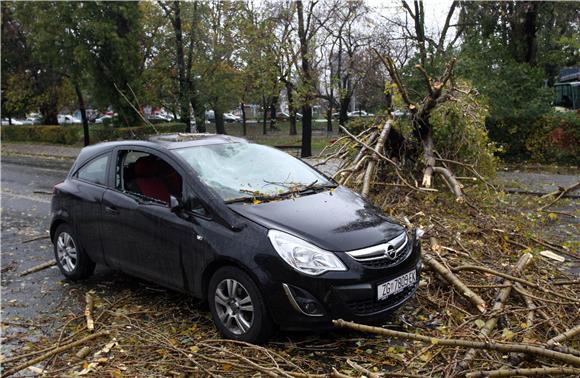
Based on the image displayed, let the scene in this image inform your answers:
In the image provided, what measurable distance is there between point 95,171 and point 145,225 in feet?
4.42

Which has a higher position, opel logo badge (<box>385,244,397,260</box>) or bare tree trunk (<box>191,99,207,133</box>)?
bare tree trunk (<box>191,99,207,133</box>)

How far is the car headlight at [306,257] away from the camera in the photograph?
398cm

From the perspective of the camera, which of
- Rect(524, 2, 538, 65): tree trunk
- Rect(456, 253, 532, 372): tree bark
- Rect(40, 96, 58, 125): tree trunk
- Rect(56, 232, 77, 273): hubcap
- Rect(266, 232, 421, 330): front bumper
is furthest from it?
Rect(40, 96, 58, 125): tree trunk

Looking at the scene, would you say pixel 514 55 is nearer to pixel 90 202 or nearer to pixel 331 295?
pixel 90 202

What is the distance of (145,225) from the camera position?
5062 millimetres

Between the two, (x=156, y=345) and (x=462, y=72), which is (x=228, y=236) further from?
(x=462, y=72)

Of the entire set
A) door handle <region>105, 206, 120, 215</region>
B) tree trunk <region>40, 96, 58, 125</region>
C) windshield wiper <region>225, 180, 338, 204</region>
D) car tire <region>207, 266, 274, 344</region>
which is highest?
tree trunk <region>40, 96, 58, 125</region>

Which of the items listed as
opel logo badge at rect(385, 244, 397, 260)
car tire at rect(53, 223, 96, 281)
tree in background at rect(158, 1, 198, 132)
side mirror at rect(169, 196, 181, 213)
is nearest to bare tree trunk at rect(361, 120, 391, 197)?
opel logo badge at rect(385, 244, 397, 260)

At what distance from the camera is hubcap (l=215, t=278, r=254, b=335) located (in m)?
4.21

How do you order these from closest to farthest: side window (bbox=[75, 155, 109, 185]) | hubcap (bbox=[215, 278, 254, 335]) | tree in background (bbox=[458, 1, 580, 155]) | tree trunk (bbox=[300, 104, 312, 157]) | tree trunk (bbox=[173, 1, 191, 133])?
1. hubcap (bbox=[215, 278, 254, 335])
2. side window (bbox=[75, 155, 109, 185])
3. tree in background (bbox=[458, 1, 580, 155])
4. tree trunk (bbox=[173, 1, 191, 133])
5. tree trunk (bbox=[300, 104, 312, 157])

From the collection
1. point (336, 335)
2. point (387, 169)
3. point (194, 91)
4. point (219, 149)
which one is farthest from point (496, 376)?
point (194, 91)

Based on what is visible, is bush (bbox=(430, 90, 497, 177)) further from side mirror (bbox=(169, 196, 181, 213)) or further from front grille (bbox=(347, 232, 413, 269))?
side mirror (bbox=(169, 196, 181, 213))

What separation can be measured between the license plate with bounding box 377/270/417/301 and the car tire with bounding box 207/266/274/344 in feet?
2.92

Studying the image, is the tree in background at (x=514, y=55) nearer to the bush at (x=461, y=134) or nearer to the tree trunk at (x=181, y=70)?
the bush at (x=461, y=134)
